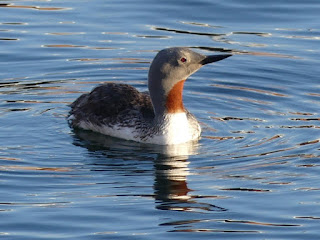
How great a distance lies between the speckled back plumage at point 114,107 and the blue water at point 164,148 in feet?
0.74

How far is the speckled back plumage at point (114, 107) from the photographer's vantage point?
1310cm

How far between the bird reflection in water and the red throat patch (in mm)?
432

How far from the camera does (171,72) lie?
41.0 ft

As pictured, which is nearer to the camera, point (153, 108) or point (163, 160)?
point (163, 160)

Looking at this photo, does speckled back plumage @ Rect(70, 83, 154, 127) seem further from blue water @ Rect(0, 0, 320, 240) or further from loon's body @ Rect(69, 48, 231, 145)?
blue water @ Rect(0, 0, 320, 240)

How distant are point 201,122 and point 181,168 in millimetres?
1940

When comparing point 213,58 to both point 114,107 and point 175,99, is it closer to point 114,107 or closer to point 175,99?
point 175,99

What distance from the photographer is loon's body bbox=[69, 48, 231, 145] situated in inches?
492

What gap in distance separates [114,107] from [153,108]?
1.59 ft

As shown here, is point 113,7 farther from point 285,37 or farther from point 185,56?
point 185,56

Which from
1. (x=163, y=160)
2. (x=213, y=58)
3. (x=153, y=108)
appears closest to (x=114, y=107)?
(x=153, y=108)

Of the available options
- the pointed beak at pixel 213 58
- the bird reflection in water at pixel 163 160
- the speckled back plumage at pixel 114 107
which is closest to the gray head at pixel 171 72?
the pointed beak at pixel 213 58

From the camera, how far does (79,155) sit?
12219 mm

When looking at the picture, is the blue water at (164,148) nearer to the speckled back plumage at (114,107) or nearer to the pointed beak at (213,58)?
the speckled back plumage at (114,107)
